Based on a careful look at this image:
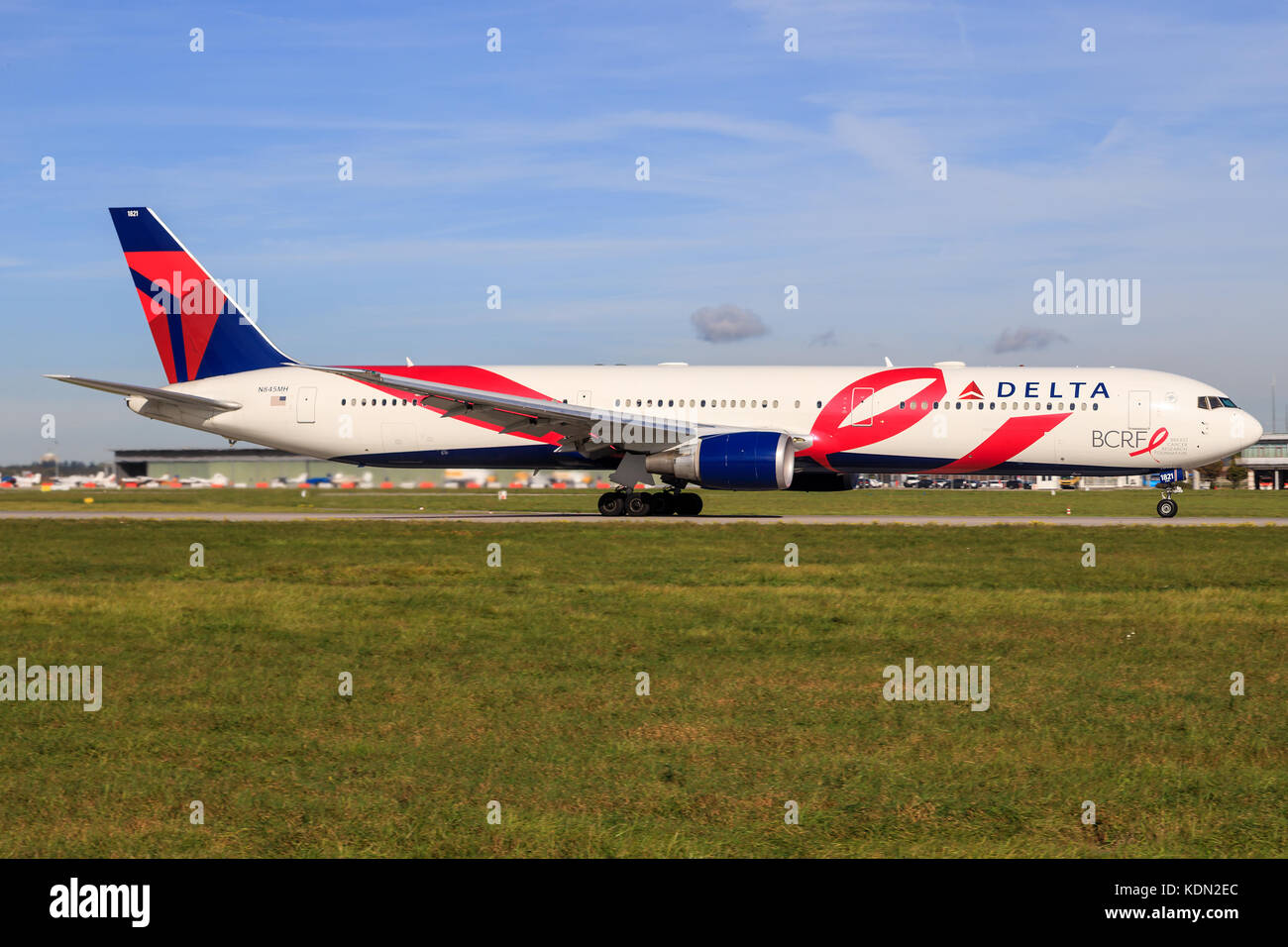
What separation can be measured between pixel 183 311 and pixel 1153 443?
30699 mm

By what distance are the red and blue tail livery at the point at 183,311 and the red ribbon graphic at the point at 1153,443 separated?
88.3 ft

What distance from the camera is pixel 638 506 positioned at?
35469 millimetres

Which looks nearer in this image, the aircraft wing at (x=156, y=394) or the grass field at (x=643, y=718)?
the grass field at (x=643, y=718)

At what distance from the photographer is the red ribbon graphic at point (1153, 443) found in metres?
33.2

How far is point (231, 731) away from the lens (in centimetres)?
900

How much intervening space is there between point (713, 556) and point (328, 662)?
12336 mm

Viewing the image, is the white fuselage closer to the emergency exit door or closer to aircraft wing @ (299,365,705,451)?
the emergency exit door

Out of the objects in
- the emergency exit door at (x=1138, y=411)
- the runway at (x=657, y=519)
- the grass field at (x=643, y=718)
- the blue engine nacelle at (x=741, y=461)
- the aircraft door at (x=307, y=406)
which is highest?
the aircraft door at (x=307, y=406)

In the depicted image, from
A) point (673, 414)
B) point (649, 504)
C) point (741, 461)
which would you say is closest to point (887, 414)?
point (741, 461)

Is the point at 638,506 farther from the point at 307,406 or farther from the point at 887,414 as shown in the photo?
the point at 307,406

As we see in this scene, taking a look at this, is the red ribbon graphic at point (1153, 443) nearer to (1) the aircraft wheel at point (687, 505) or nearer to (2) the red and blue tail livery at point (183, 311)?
(1) the aircraft wheel at point (687, 505)

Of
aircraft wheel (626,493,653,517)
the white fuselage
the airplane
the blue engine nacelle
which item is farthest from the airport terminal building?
the blue engine nacelle

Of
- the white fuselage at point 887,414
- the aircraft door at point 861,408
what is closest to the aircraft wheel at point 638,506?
the white fuselage at point 887,414

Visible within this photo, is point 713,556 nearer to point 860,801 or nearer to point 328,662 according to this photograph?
point 328,662
